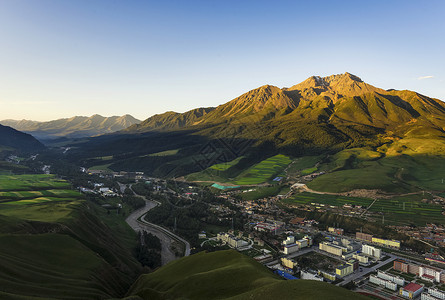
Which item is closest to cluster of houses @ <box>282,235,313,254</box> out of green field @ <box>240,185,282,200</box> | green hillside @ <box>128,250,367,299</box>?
green hillside @ <box>128,250,367,299</box>

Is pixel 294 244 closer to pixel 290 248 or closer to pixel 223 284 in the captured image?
pixel 290 248

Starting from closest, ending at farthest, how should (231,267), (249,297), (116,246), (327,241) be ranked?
1. (249,297)
2. (231,267)
3. (116,246)
4. (327,241)

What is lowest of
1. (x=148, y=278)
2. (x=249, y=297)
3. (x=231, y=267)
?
(x=148, y=278)

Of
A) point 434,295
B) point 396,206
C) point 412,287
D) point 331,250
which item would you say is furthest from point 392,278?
point 396,206

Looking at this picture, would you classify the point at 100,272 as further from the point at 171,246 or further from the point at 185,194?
the point at 185,194

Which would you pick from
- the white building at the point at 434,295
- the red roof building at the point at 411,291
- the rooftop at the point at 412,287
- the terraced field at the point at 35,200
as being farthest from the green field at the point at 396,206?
the terraced field at the point at 35,200

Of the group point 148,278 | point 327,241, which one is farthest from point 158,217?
point 327,241
